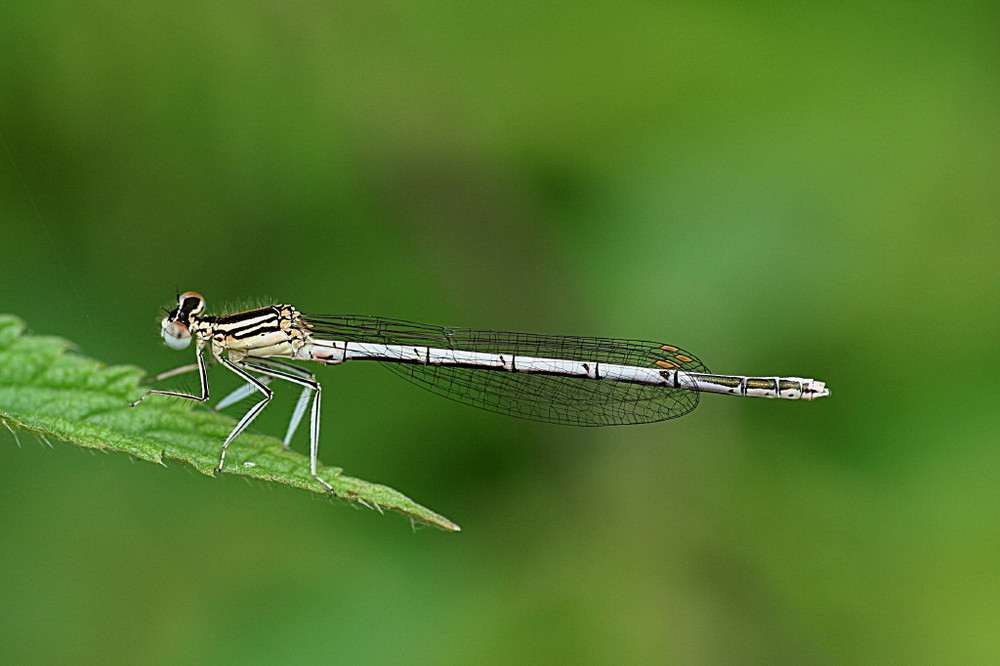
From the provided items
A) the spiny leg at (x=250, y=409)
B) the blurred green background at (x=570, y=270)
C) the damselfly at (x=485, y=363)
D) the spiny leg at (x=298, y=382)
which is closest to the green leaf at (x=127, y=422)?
the spiny leg at (x=250, y=409)

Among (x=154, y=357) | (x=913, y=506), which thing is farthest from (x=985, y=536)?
(x=154, y=357)

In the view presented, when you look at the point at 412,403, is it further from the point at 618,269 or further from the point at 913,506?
the point at 913,506

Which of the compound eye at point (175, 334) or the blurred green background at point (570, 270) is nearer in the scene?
the compound eye at point (175, 334)

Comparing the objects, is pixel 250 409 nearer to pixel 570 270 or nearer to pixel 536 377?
pixel 536 377

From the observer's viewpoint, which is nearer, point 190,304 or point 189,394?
point 189,394

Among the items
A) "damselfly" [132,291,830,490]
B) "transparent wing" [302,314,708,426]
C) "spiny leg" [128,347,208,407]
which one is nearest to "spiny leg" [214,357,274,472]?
"damselfly" [132,291,830,490]

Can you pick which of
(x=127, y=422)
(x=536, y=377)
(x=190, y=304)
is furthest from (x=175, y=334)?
(x=536, y=377)

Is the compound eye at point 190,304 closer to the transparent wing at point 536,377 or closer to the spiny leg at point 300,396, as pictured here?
the spiny leg at point 300,396
